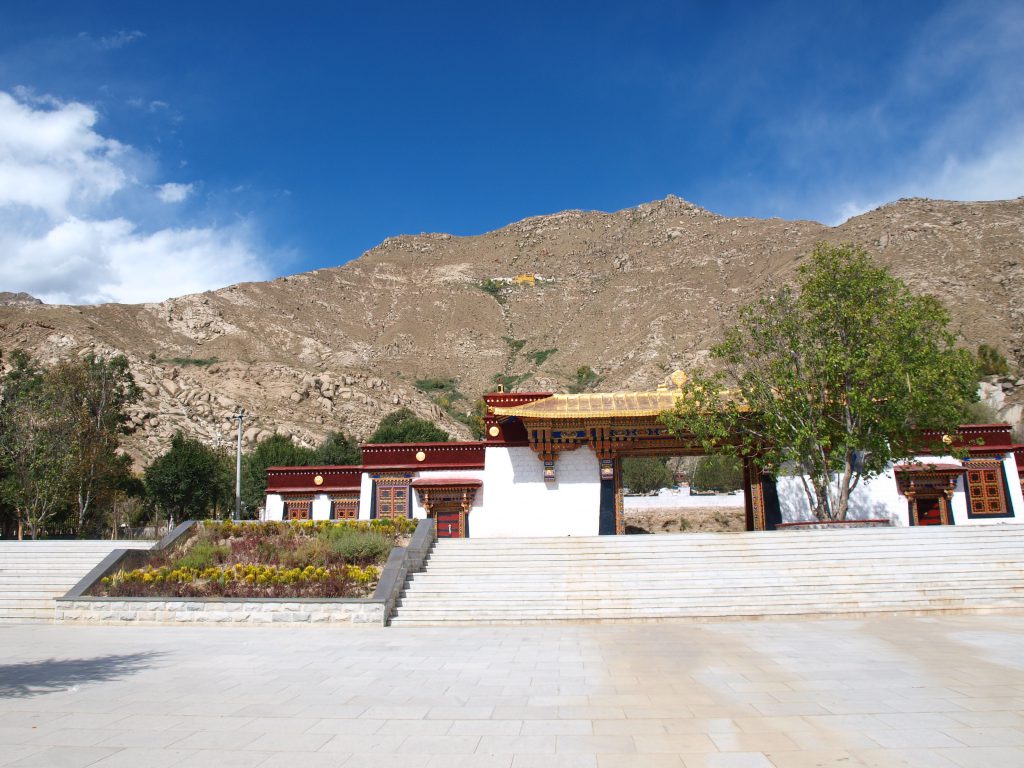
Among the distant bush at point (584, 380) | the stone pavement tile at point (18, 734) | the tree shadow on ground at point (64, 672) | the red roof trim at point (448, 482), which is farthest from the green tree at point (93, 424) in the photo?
the distant bush at point (584, 380)

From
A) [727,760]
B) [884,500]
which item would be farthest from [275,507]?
[727,760]

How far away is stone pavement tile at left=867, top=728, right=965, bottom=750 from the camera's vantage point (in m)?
4.99

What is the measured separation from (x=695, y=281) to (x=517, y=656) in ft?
263

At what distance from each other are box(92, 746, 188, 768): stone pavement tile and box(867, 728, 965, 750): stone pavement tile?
17.5 ft

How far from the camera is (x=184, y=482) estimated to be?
3753cm

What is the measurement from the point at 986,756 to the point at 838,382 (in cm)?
1586

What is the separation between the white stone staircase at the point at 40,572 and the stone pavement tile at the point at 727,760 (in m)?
13.9

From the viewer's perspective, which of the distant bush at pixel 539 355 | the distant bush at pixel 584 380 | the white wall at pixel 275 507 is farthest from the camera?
the distant bush at pixel 539 355

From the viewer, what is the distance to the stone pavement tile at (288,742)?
16.9 ft

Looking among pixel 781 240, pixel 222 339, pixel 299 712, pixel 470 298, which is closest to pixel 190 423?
pixel 222 339

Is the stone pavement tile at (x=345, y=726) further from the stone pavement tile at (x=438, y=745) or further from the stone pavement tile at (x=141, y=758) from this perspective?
the stone pavement tile at (x=141, y=758)

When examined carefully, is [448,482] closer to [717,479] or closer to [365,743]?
[365,743]

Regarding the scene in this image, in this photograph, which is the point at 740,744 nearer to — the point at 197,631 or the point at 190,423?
the point at 197,631

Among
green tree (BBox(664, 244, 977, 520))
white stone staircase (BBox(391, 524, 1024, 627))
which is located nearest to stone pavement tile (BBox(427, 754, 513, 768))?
white stone staircase (BBox(391, 524, 1024, 627))
